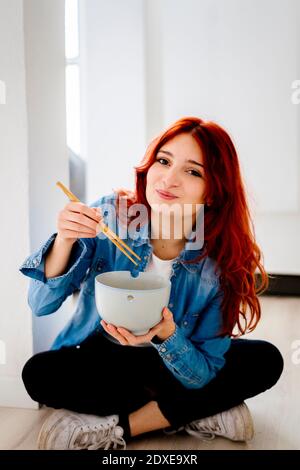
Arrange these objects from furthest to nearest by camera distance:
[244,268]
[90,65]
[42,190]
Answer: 1. [90,65]
2. [42,190]
3. [244,268]

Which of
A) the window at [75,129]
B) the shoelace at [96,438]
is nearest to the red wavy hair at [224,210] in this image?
the shoelace at [96,438]

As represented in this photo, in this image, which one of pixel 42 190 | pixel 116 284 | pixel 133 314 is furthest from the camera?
pixel 42 190

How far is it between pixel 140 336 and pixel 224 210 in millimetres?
334

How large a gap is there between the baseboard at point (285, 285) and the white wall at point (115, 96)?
78 centimetres

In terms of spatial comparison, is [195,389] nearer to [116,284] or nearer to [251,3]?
[116,284]

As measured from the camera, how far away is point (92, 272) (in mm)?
991

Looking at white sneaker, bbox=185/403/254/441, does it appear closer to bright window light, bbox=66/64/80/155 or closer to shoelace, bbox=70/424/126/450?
shoelace, bbox=70/424/126/450

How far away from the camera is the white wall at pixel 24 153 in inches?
39.2

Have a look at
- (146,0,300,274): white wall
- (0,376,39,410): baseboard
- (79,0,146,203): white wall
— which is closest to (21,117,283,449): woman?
(0,376,39,410): baseboard

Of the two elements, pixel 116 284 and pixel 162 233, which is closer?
pixel 116 284

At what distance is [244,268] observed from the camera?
3.21 ft

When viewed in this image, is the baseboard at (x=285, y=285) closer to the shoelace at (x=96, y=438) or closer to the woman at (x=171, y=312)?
the woman at (x=171, y=312)

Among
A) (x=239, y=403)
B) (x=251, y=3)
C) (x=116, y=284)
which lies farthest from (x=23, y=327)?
(x=251, y=3)
